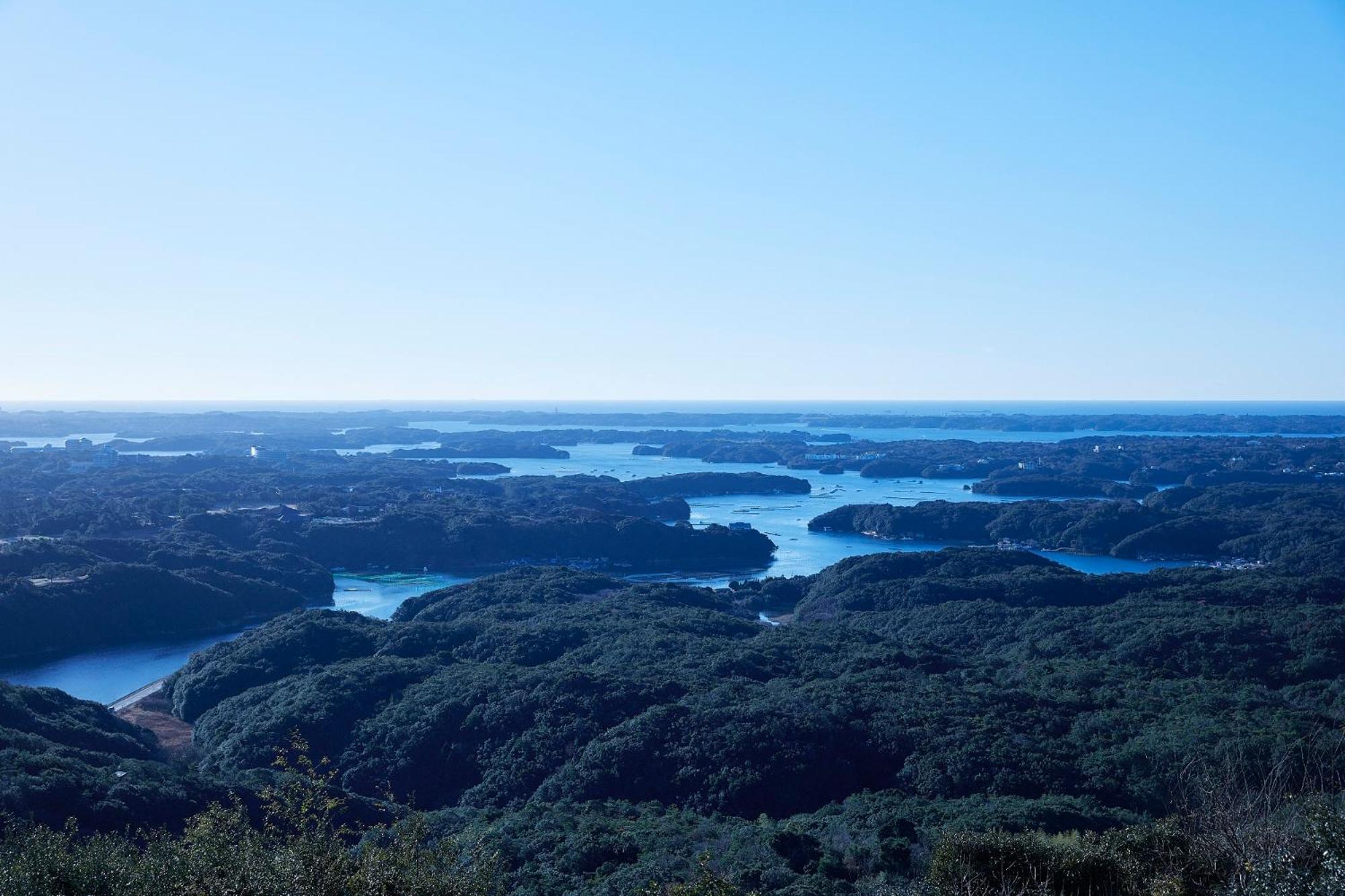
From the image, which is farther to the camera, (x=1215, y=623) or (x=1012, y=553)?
(x=1012, y=553)

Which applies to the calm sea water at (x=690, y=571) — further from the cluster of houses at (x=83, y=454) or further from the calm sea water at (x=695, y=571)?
the cluster of houses at (x=83, y=454)

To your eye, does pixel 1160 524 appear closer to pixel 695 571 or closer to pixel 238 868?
pixel 695 571

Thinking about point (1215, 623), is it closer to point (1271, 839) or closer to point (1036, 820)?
point (1036, 820)

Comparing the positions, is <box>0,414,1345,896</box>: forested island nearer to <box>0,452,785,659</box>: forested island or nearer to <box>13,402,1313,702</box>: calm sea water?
<box>0,452,785,659</box>: forested island

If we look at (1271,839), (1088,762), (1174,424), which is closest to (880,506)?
(1088,762)

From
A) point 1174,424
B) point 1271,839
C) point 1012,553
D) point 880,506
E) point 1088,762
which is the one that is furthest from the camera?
point 1174,424

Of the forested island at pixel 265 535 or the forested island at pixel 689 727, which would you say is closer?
the forested island at pixel 689 727

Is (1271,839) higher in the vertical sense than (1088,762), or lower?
higher

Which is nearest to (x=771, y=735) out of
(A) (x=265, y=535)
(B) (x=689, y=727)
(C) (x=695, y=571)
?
(B) (x=689, y=727)

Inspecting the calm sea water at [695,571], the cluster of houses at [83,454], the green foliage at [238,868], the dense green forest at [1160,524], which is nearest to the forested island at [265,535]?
the calm sea water at [695,571]

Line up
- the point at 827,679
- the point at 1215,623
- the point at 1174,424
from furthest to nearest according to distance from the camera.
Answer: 1. the point at 1174,424
2. the point at 1215,623
3. the point at 827,679

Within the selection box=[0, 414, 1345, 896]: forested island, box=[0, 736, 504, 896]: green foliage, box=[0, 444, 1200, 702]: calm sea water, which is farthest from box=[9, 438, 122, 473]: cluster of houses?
box=[0, 736, 504, 896]: green foliage
